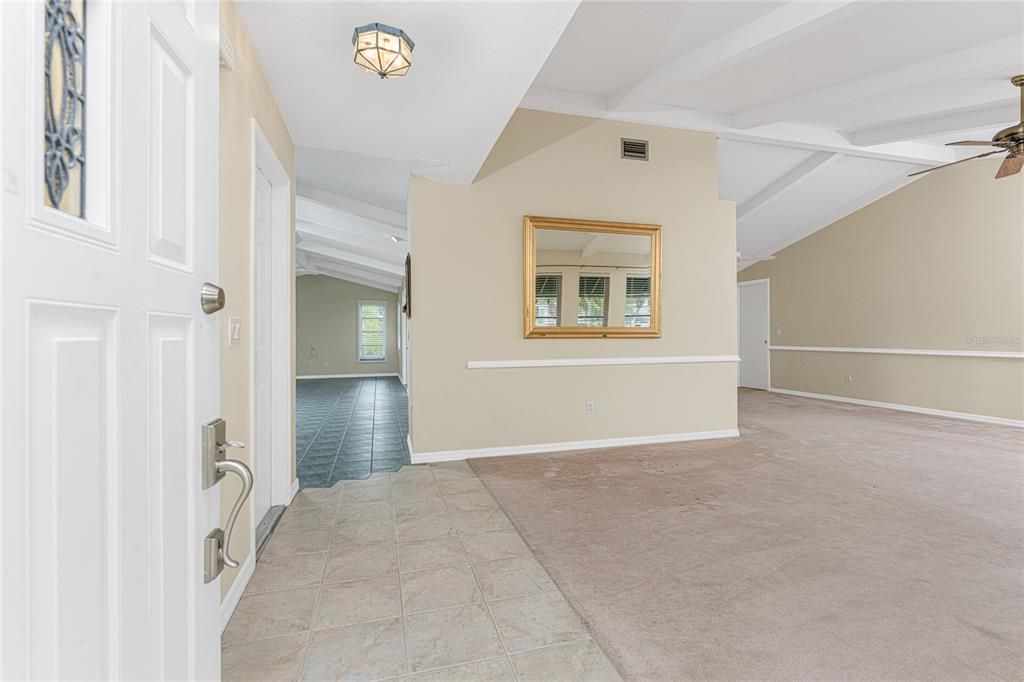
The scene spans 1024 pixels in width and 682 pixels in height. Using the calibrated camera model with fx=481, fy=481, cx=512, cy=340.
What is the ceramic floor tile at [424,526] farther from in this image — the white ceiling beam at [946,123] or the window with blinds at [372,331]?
the window with blinds at [372,331]

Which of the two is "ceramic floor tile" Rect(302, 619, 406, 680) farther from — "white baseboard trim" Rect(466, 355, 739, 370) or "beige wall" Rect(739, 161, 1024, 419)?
"beige wall" Rect(739, 161, 1024, 419)

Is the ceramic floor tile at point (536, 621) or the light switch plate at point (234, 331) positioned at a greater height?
the light switch plate at point (234, 331)

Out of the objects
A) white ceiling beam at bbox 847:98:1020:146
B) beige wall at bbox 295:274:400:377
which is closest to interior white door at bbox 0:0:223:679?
white ceiling beam at bbox 847:98:1020:146

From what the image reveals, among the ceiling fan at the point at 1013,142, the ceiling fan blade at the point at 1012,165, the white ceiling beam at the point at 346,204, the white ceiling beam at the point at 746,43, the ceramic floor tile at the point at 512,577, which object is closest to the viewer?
the ceramic floor tile at the point at 512,577

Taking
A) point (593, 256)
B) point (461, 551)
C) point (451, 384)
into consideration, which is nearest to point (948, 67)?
point (593, 256)

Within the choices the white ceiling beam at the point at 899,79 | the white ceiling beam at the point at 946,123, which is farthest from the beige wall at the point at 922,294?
the white ceiling beam at the point at 899,79

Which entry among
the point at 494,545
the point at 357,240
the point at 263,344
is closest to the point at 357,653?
the point at 494,545

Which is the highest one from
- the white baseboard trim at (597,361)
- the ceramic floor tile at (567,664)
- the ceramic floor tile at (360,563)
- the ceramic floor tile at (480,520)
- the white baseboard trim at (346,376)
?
the white baseboard trim at (597,361)

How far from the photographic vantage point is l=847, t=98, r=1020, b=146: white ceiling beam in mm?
4320

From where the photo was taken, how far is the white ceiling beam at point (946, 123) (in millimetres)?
4320

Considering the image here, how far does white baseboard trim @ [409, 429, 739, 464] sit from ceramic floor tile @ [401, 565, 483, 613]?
1.79 m

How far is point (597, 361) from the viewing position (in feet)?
14.2

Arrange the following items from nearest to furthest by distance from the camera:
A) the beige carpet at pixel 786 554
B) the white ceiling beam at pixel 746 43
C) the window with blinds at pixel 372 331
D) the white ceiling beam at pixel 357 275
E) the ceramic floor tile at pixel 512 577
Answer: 1. the beige carpet at pixel 786 554
2. the ceramic floor tile at pixel 512 577
3. the white ceiling beam at pixel 746 43
4. the white ceiling beam at pixel 357 275
5. the window with blinds at pixel 372 331

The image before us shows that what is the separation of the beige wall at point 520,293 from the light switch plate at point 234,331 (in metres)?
1.94
